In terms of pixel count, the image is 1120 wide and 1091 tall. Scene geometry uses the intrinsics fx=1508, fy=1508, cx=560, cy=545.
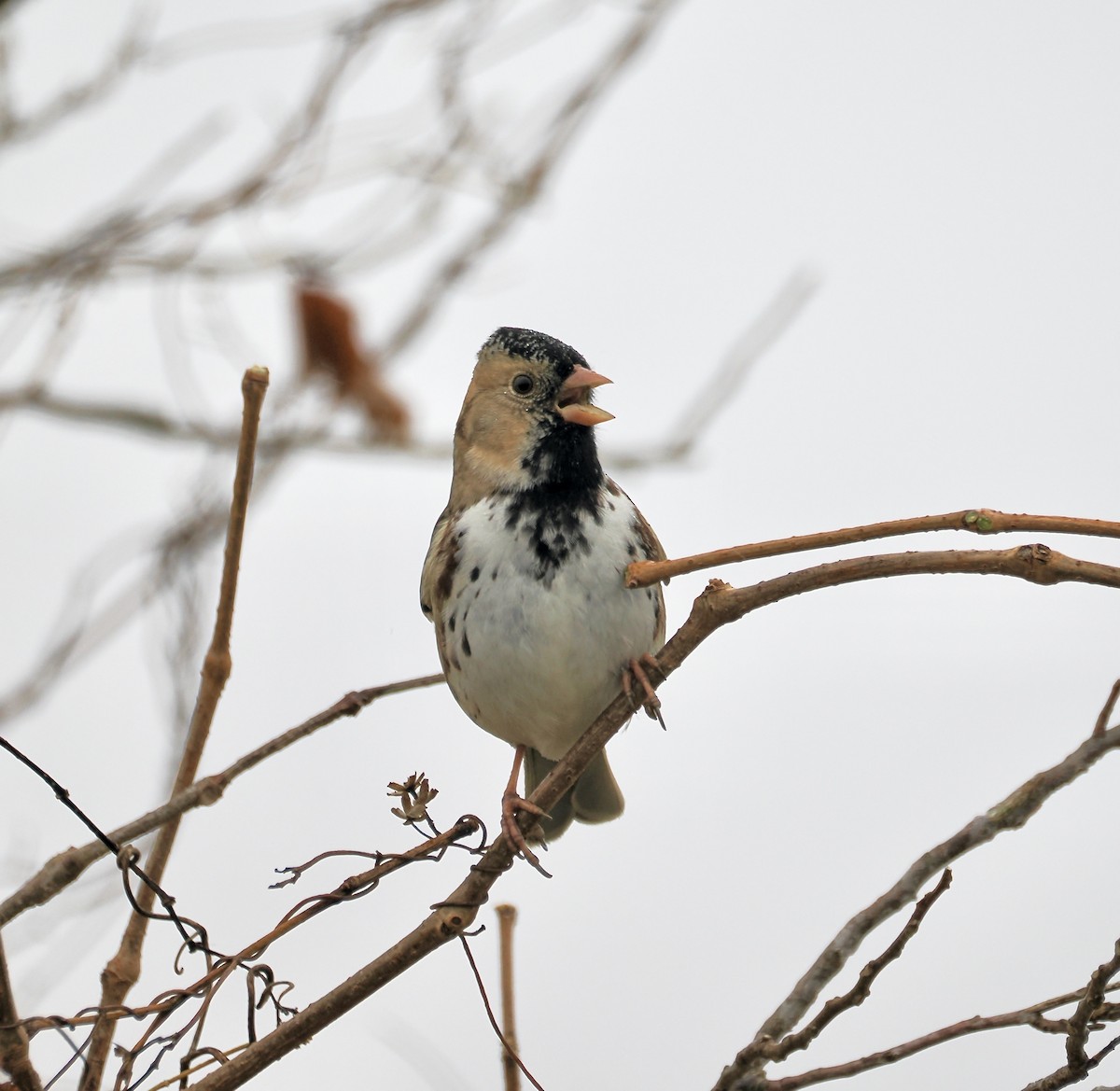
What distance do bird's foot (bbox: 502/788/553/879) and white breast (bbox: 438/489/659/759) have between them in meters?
0.25

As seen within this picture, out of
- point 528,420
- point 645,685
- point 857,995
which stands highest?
point 528,420

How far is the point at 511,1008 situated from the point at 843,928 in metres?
0.64

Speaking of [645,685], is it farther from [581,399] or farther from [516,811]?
[581,399]

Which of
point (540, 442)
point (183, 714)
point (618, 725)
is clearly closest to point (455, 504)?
point (540, 442)

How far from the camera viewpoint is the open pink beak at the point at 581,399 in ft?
11.2

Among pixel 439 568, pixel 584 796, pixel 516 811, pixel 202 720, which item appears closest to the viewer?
pixel 202 720

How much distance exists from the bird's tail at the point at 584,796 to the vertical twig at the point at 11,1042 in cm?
207

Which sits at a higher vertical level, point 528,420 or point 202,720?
point 528,420

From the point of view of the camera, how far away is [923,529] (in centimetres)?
168

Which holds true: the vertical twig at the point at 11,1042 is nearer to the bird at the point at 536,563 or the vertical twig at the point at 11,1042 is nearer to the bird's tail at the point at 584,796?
the bird at the point at 536,563

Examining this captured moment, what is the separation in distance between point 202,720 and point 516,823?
1.96ft

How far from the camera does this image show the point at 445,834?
6.70ft

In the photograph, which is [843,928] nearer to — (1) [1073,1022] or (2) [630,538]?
(1) [1073,1022]

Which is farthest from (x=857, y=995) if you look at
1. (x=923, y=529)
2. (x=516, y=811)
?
(x=516, y=811)
